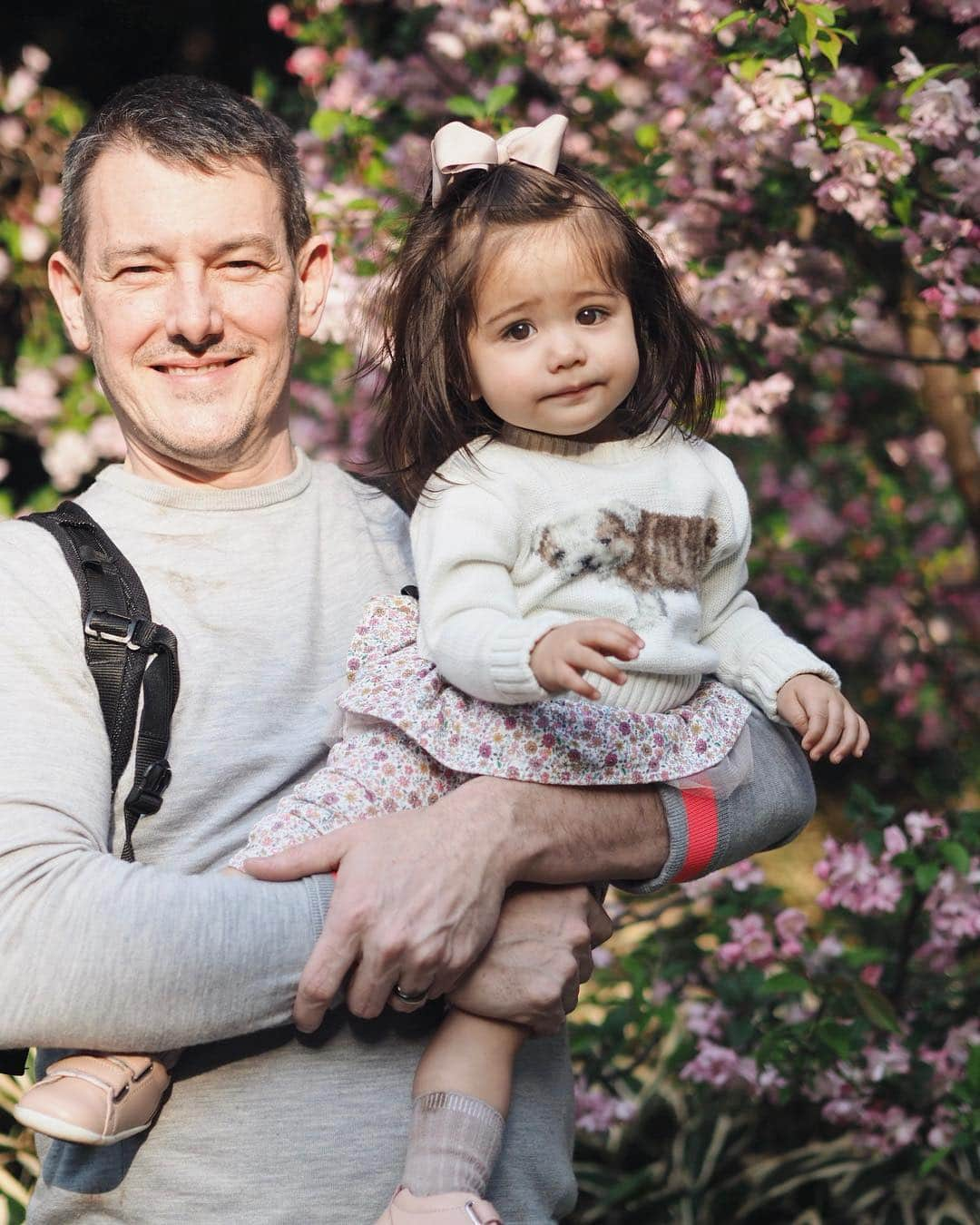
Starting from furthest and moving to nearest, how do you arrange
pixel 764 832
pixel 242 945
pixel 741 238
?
1. pixel 741 238
2. pixel 764 832
3. pixel 242 945

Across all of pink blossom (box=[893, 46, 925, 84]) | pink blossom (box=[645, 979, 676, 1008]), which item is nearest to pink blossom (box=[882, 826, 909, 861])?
pink blossom (box=[645, 979, 676, 1008])

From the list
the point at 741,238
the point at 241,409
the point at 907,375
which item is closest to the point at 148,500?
the point at 241,409

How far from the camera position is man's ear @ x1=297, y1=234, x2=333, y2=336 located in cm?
225

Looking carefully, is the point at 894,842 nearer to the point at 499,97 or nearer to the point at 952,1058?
the point at 952,1058

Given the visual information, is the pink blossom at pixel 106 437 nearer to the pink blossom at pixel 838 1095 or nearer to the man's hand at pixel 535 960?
the pink blossom at pixel 838 1095

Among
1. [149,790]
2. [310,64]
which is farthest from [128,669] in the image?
[310,64]

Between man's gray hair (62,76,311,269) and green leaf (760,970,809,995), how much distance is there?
5.35ft

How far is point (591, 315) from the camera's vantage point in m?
1.84

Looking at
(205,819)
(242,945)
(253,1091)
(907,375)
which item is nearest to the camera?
(242,945)

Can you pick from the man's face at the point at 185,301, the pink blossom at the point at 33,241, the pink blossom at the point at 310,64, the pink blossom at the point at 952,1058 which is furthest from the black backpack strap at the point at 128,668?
the pink blossom at the point at 33,241

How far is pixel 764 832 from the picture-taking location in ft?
6.47

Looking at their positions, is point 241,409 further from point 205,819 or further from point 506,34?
point 506,34

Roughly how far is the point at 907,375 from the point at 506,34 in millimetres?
1786

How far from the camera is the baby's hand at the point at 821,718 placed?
182cm
